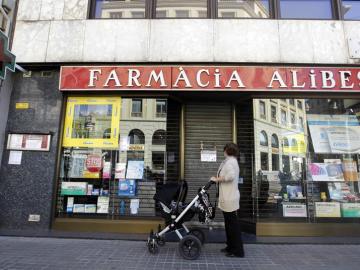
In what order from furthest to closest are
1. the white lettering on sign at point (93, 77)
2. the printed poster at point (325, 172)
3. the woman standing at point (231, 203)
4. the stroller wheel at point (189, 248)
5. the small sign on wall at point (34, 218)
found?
the printed poster at point (325, 172) → the white lettering on sign at point (93, 77) → the small sign on wall at point (34, 218) → the woman standing at point (231, 203) → the stroller wheel at point (189, 248)

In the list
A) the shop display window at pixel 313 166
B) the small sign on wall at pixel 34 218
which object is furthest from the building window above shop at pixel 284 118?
the small sign on wall at pixel 34 218

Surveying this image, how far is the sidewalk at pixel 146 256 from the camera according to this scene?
4777 mm

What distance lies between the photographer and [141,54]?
7.36 meters

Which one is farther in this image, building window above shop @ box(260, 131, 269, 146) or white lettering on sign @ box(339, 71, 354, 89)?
building window above shop @ box(260, 131, 269, 146)

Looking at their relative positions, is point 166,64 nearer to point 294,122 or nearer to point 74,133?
point 74,133

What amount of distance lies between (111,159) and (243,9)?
16.6ft

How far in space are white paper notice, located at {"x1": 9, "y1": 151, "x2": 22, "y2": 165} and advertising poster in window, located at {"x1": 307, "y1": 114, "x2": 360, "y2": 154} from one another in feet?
23.2

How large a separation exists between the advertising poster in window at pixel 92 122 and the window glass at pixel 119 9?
7.20 ft

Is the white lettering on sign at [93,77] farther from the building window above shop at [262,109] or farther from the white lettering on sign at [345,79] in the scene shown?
the white lettering on sign at [345,79]

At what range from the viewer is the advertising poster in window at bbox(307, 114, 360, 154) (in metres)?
7.40

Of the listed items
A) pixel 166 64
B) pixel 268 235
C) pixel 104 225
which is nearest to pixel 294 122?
pixel 268 235

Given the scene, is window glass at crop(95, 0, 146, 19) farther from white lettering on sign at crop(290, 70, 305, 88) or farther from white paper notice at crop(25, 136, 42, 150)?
white lettering on sign at crop(290, 70, 305, 88)

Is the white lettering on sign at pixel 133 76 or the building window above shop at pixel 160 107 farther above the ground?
the white lettering on sign at pixel 133 76

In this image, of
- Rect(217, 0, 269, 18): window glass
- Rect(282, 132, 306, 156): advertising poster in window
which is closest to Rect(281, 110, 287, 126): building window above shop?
Rect(282, 132, 306, 156): advertising poster in window
